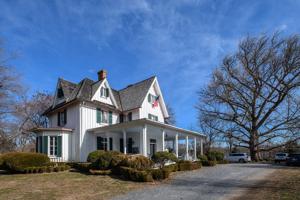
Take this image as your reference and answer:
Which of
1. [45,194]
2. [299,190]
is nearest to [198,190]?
[299,190]

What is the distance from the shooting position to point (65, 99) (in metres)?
28.8

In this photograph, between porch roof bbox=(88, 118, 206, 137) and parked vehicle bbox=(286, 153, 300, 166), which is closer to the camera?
porch roof bbox=(88, 118, 206, 137)

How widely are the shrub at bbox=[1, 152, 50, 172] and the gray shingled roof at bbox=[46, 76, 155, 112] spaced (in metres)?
6.68

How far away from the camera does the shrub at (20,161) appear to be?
2005 cm

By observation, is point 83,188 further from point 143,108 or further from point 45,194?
point 143,108

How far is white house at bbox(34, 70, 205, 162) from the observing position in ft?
→ 83.1

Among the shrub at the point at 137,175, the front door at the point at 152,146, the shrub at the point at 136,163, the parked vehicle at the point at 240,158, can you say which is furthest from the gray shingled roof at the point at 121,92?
the parked vehicle at the point at 240,158

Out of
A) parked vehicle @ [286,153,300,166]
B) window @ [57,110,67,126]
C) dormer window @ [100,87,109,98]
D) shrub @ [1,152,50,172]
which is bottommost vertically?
parked vehicle @ [286,153,300,166]

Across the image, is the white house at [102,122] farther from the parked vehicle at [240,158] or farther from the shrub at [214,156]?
the parked vehicle at [240,158]

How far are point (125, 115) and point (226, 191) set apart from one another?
1909cm

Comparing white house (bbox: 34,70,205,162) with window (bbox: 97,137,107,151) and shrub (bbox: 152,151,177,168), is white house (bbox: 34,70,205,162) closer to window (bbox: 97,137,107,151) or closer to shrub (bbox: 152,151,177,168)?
window (bbox: 97,137,107,151)

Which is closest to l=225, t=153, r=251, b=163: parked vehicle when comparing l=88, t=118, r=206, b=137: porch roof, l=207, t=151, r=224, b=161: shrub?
l=207, t=151, r=224, b=161: shrub

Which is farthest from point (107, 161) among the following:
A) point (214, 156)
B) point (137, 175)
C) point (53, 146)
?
point (214, 156)

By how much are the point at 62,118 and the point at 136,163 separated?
42.8ft
